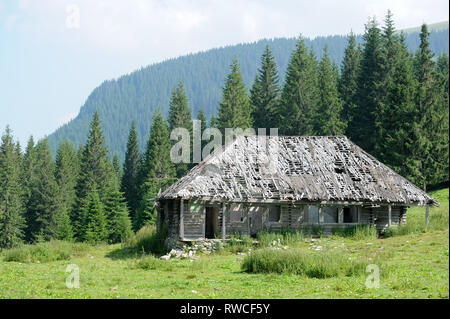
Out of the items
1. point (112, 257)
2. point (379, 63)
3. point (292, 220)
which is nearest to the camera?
point (112, 257)

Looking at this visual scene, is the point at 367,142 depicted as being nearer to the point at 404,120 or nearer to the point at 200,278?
the point at 404,120

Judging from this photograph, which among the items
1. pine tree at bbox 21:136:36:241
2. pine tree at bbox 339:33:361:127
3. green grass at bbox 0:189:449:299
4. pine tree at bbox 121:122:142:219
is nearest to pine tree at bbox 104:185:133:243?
pine tree at bbox 121:122:142:219

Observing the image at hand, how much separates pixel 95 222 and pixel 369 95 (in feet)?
102

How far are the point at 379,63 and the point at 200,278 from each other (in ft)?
141

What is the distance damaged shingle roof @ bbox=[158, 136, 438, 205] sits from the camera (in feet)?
85.6

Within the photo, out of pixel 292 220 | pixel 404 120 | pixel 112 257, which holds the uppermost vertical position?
pixel 404 120

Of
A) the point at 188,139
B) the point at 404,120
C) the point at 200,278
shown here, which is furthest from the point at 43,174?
the point at 200,278

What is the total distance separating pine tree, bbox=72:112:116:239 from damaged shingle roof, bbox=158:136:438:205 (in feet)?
110

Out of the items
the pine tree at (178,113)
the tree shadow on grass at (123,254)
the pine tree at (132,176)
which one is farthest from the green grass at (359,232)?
the pine tree at (132,176)

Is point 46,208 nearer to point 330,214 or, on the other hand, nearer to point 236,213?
point 236,213

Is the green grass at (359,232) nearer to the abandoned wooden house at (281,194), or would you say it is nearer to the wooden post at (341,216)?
the abandoned wooden house at (281,194)

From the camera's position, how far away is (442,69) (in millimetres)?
64688

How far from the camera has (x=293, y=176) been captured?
2803cm

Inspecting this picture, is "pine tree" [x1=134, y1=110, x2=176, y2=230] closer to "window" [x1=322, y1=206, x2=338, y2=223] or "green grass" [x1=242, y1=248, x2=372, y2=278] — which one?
"window" [x1=322, y1=206, x2=338, y2=223]
